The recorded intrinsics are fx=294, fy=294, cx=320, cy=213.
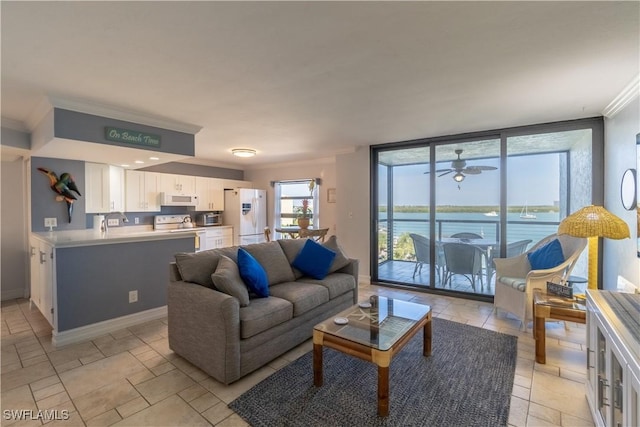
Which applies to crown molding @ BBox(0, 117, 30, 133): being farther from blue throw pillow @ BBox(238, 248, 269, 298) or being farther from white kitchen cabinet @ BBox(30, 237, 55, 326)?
blue throw pillow @ BBox(238, 248, 269, 298)

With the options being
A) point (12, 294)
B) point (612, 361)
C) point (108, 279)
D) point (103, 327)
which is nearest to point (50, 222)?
point (12, 294)

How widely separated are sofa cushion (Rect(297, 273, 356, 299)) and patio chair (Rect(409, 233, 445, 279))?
1660 mm

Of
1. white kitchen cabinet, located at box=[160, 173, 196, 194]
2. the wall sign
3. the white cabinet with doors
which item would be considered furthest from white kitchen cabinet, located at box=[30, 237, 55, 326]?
the white cabinet with doors

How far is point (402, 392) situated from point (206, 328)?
153 centimetres

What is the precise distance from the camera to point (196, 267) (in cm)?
258

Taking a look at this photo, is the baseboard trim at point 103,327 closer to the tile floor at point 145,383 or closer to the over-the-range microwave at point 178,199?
the tile floor at point 145,383

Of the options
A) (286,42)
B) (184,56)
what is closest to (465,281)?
(286,42)

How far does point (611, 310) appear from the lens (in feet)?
5.48

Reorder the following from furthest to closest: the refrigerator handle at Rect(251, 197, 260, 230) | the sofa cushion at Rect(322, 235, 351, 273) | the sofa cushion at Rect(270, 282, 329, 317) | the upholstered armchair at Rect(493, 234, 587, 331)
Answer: the refrigerator handle at Rect(251, 197, 260, 230), the sofa cushion at Rect(322, 235, 351, 273), the upholstered armchair at Rect(493, 234, 587, 331), the sofa cushion at Rect(270, 282, 329, 317)

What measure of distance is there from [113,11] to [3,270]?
4757 mm

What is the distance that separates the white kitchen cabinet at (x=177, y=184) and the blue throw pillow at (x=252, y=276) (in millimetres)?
3956

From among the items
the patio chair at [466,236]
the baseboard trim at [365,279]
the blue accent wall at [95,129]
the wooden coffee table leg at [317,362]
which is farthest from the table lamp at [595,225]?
the blue accent wall at [95,129]

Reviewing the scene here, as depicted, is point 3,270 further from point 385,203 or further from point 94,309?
point 385,203

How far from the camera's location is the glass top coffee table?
1.86m
